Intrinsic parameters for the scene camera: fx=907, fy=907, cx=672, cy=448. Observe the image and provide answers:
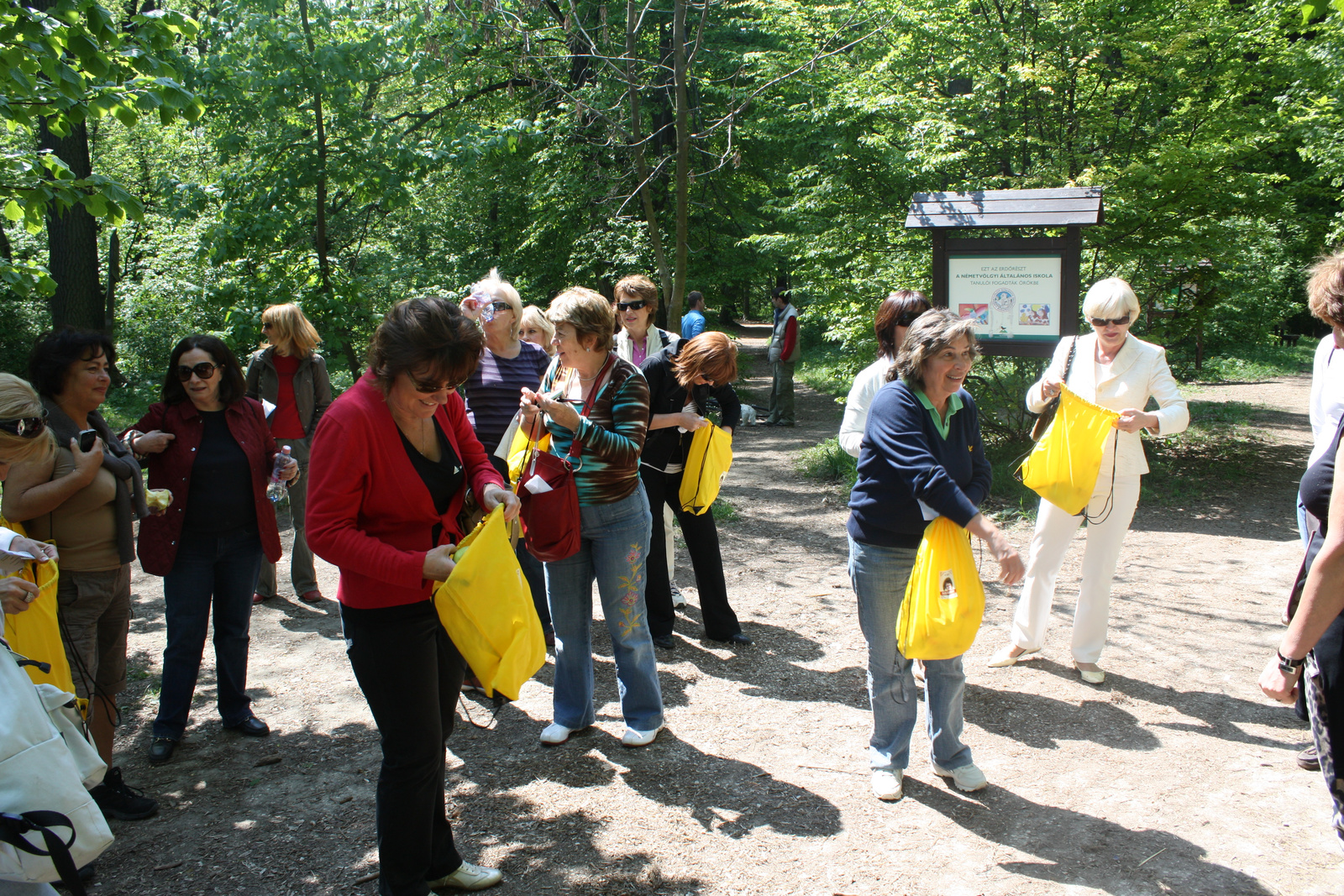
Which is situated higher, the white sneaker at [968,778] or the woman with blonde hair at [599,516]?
the woman with blonde hair at [599,516]

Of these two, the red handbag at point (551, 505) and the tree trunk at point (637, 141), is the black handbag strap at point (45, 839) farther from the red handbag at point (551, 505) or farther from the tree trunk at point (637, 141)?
the tree trunk at point (637, 141)

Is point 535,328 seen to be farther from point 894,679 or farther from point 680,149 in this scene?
point 680,149

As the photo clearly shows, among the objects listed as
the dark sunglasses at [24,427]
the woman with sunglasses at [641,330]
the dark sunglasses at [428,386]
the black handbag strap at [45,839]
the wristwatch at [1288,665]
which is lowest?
the black handbag strap at [45,839]

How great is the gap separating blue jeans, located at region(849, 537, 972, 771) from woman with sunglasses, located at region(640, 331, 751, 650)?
1.56 meters

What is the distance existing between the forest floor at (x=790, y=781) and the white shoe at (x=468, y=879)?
11 centimetres

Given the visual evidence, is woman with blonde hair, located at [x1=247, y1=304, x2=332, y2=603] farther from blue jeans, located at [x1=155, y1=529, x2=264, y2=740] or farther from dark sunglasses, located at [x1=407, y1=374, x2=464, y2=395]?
dark sunglasses, located at [x1=407, y1=374, x2=464, y2=395]

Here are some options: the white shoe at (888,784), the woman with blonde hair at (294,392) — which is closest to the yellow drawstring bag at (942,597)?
the white shoe at (888,784)

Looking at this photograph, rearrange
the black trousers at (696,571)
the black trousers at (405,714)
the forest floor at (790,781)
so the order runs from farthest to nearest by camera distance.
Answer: the black trousers at (696,571) → the forest floor at (790,781) → the black trousers at (405,714)

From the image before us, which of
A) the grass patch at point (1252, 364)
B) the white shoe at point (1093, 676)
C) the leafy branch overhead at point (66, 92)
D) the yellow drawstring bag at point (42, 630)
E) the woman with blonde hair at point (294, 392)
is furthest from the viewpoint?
the grass patch at point (1252, 364)

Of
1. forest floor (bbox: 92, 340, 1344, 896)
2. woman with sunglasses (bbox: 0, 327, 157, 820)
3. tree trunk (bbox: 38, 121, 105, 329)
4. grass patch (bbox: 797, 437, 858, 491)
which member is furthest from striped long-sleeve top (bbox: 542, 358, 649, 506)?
tree trunk (bbox: 38, 121, 105, 329)

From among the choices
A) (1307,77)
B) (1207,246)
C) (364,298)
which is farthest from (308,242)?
(1307,77)

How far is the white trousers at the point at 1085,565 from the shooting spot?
4379mm

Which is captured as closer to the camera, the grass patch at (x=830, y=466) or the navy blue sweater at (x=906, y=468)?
the navy blue sweater at (x=906, y=468)

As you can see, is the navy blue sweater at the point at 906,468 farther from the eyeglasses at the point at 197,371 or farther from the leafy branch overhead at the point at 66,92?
the leafy branch overhead at the point at 66,92
